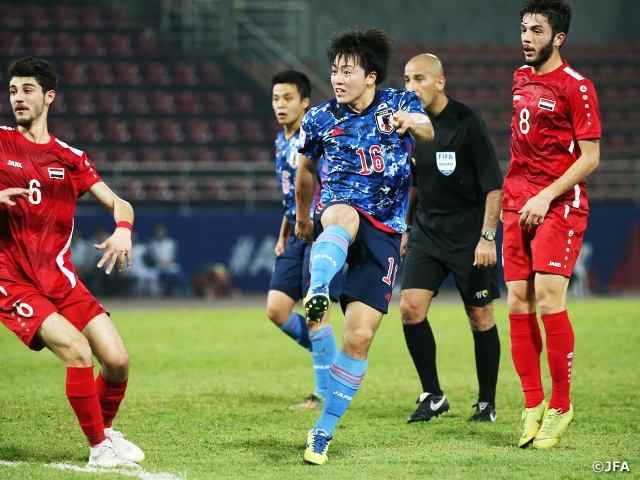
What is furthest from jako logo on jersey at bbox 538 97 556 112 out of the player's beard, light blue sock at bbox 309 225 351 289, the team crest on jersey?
light blue sock at bbox 309 225 351 289

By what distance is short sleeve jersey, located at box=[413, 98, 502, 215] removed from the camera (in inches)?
262

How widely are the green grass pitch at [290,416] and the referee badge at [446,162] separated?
1859mm

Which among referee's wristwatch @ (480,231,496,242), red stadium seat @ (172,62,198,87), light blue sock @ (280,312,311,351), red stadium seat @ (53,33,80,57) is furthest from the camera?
red stadium seat @ (172,62,198,87)

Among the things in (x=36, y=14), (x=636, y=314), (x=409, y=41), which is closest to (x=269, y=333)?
(x=636, y=314)

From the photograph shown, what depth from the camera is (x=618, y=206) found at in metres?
22.1

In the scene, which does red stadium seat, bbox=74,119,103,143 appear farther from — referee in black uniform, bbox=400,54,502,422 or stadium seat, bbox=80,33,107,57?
referee in black uniform, bbox=400,54,502,422

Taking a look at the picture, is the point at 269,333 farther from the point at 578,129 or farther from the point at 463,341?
the point at 578,129

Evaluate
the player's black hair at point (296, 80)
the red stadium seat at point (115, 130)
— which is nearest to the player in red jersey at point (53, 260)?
the player's black hair at point (296, 80)

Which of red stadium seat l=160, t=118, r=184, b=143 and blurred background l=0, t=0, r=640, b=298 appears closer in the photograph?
blurred background l=0, t=0, r=640, b=298

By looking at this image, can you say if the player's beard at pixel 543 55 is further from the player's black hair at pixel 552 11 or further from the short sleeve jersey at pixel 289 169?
the short sleeve jersey at pixel 289 169

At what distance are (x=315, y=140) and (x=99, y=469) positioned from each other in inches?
89.1

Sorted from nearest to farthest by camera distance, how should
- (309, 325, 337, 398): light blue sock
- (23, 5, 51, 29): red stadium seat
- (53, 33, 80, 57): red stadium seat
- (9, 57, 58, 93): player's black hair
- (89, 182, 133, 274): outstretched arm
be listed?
(89, 182, 133, 274): outstretched arm
(9, 57, 58, 93): player's black hair
(309, 325, 337, 398): light blue sock
(53, 33, 80, 57): red stadium seat
(23, 5, 51, 29): red stadium seat

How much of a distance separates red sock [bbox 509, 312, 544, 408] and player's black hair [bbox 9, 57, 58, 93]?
3172 millimetres

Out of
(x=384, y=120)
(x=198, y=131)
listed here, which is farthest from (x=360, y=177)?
(x=198, y=131)
